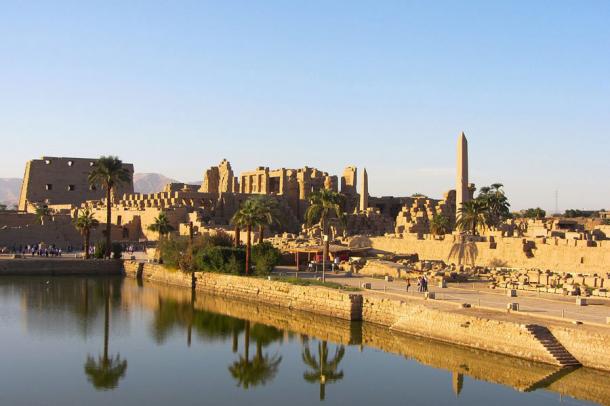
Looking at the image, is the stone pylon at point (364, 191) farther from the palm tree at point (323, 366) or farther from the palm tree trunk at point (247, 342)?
the palm tree at point (323, 366)

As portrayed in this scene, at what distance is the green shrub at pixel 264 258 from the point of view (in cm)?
4075

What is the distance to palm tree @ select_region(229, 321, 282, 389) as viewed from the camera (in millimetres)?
24327

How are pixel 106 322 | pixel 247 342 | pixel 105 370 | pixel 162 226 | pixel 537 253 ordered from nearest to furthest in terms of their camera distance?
pixel 105 370 < pixel 247 342 < pixel 106 322 < pixel 537 253 < pixel 162 226

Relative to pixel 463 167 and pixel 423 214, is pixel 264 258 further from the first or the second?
pixel 423 214

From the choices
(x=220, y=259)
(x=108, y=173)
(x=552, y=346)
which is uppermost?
(x=108, y=173)

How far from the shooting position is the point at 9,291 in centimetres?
4100

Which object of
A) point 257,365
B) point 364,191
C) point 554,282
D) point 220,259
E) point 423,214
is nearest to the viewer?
point 257,365

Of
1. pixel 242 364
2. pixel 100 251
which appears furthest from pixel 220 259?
pixel 242 364

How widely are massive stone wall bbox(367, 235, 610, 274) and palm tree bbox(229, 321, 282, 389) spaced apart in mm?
14754

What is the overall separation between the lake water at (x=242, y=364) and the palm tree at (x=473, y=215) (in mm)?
15513

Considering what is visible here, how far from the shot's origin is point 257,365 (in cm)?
2633

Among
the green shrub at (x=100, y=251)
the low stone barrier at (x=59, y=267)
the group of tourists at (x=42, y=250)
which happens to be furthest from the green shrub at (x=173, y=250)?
the group of tourists at (x=42, y=250)

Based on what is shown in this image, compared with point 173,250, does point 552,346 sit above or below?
below

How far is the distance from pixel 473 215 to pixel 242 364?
23.1 meters
